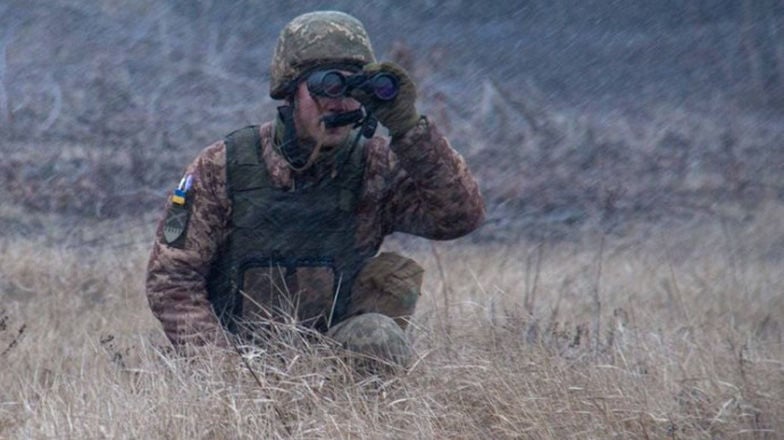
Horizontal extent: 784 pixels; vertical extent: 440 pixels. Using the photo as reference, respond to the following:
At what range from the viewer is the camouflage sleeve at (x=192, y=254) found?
4.77 m

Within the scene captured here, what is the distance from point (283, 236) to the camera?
191 inches

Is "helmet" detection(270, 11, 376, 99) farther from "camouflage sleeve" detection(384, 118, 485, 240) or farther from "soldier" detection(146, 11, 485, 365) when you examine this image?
"camouflage sleeve" detection(384, 118, 485, 240)

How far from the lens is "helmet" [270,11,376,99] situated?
480cm

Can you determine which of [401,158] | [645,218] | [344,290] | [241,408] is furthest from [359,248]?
[645,218]

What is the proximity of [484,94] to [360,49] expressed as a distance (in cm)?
585

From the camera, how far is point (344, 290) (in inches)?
194

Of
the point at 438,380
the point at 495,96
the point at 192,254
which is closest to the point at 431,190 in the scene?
the point at 438,380

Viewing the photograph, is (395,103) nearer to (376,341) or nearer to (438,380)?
(376,341)

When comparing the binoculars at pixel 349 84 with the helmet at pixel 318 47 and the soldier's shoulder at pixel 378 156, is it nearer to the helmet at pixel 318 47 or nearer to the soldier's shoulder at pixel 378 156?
the helmet at pixel 318 47

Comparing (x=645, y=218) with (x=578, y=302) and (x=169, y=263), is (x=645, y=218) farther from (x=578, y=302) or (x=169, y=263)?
(x=169, y=263)

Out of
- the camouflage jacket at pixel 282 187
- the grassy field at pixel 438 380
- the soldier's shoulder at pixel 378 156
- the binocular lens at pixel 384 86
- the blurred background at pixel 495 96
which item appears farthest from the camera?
the blurred background at pixel 495 96

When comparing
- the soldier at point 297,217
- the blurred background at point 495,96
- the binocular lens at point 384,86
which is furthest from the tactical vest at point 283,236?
the blurred background at point 495,96

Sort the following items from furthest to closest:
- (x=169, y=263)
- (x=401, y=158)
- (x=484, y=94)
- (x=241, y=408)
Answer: (x=484, y=94)
(x=169, y=263)
(x=401, y=158)
(x=241, y=408)

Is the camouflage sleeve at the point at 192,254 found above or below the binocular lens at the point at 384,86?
below
